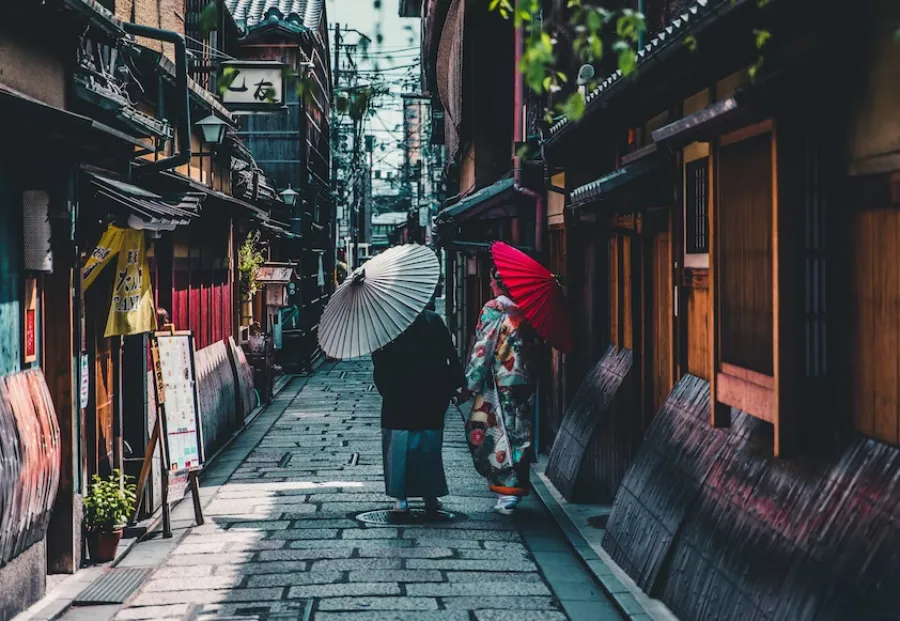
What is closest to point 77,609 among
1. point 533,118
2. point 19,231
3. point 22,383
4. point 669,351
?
point 22,383

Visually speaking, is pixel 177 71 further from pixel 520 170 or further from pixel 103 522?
pixel 520 170

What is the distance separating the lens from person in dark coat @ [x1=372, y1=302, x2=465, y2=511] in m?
13.0

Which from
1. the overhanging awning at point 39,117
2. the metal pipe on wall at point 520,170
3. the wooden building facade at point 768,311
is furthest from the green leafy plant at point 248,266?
the overhanging awning at point 39,117

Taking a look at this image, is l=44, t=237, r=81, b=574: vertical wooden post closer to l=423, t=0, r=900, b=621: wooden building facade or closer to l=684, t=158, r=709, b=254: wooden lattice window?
l=423, t=0, r=900, b=621: wooden building facade

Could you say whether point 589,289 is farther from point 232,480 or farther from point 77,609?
point 77,609

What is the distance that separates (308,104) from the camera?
4000 centimetres

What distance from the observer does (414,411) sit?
42.6ft

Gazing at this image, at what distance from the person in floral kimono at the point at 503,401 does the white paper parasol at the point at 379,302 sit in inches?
46.8

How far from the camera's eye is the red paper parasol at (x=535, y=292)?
13.1 metres

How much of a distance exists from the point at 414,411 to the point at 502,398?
3.68 feet

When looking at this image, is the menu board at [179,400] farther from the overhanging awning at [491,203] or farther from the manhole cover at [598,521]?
the overhanging awning at [491,203]

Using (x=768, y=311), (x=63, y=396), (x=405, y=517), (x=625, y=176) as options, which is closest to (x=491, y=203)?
(x=405, y=517)

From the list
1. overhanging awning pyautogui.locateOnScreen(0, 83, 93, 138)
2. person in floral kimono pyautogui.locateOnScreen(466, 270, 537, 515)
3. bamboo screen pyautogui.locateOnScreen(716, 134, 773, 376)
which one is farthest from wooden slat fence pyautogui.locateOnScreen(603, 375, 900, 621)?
overhanging awning pyautogui.locateOnScreen(0, 83, 93, 138)

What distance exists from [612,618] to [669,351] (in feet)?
11.7
